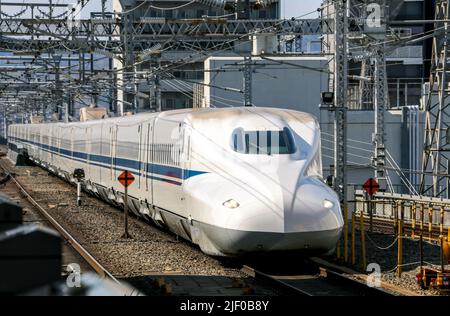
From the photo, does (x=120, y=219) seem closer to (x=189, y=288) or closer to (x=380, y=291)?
(x=189, y=288)

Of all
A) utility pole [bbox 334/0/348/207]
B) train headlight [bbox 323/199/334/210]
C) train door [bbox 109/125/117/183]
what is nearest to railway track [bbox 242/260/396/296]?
train headlight [bbox 323/199/334/210]

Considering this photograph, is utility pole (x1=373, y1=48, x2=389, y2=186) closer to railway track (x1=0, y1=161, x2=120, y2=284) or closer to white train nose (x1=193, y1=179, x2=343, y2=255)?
railway track (x1=0, y1=161, x2=120, y2=284)

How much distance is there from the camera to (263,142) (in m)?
15.1

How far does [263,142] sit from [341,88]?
4.34m

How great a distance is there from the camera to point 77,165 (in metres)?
36.8

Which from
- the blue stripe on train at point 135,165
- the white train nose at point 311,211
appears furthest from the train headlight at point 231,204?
the blue stripe on train at point 135,165

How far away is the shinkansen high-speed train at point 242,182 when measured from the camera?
13633 millimetres

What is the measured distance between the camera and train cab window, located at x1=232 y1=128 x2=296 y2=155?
14.9 metres

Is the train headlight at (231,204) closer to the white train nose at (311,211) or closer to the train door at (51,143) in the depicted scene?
the white train nose at (311,211)

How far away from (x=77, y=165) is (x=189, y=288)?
2472cm

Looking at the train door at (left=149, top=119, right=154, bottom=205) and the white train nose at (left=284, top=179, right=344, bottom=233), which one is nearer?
the white train nose at (left=284, top=179, right=344, bottom=233)

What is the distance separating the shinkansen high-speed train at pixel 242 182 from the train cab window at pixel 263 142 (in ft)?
0.06

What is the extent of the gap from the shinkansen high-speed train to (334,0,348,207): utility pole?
9.48 feet
